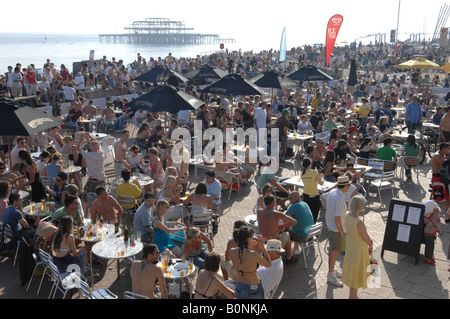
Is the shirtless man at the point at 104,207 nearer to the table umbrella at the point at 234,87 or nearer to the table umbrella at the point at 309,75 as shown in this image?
the table umbrella at the point at 234,87

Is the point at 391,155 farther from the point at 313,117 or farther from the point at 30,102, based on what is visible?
the point at 30,102

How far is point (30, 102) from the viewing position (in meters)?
16.8

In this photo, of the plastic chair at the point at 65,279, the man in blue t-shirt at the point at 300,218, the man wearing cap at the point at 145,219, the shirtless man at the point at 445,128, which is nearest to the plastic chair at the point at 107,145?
the man wearing cap at the point at 145,219

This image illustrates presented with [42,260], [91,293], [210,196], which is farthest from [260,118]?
[91,293]

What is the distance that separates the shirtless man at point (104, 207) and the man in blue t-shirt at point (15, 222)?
3.30 feet

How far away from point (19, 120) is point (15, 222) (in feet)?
7.31

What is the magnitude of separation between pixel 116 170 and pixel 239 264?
6.12 m

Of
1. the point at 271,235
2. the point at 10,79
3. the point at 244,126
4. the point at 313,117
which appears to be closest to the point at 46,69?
the point at 10,79

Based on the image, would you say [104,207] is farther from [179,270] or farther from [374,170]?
[374,170]

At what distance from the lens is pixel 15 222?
23.2 ft

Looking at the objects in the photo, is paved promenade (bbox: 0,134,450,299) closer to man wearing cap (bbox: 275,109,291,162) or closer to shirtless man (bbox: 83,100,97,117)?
man wearing cap (bbox: 275,109,291,162)

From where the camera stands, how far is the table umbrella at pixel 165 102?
1130cm

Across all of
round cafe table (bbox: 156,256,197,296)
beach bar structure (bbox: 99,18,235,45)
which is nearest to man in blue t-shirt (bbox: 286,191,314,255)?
round cafe table (bbox: 156,256,197,296)
